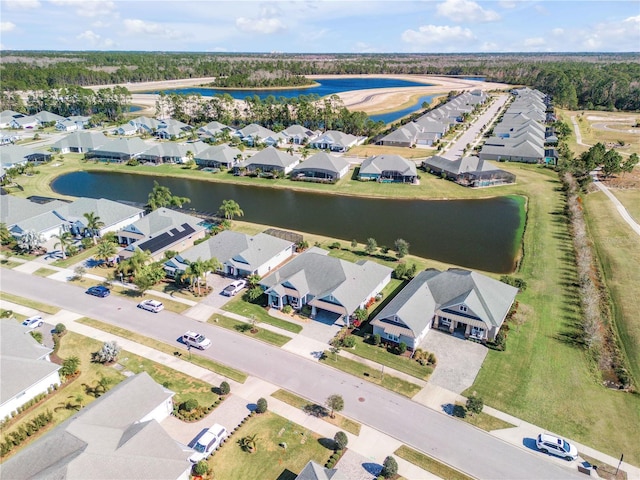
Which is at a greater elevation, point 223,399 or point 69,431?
point 69,431

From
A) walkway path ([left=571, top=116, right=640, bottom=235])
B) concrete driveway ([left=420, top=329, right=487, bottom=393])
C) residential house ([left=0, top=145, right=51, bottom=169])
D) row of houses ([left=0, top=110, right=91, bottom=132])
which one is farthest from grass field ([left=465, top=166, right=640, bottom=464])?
row of houses ([left=0, top=110, right=91, bottom=132])

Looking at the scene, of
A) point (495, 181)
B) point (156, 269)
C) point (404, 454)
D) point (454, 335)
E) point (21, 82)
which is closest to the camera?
point (404, 454)

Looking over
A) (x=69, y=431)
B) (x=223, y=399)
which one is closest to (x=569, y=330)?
(x=223, y=399)

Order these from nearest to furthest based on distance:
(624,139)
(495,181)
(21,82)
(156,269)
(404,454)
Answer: (404,454)
(156,269)
(495,181)
(624,139)
(21,82)

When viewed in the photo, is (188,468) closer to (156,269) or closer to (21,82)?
(156,269)

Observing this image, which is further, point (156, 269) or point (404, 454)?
point (156, 269)

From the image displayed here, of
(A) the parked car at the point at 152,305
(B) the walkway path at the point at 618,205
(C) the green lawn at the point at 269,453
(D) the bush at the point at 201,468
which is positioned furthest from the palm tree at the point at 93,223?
(B) the walkway path at the point at 618,205
